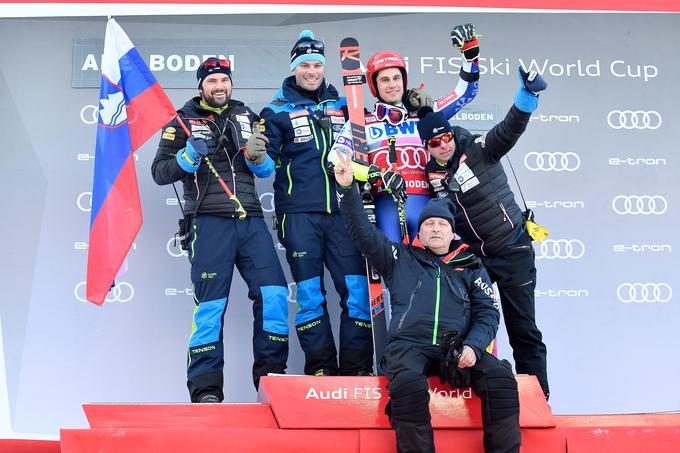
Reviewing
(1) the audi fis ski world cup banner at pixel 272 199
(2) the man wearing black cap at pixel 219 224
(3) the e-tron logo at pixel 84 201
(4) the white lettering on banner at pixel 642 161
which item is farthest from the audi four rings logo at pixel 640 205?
(3) the e-tron logo at pixel 84 201

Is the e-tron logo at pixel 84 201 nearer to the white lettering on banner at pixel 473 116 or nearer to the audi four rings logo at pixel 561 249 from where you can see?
the white lettering on banner at pixel 473 116

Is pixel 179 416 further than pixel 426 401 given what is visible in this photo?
Yes

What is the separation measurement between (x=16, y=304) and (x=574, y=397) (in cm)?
330

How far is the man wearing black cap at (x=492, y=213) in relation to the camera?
4.17 meters

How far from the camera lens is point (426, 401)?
134 inches

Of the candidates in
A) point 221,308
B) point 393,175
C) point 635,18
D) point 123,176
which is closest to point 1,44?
point 123,176

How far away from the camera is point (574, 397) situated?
512 cm

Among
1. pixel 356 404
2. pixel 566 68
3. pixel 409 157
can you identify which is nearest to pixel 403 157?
pixel 409 157

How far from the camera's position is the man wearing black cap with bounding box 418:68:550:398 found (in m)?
4.17

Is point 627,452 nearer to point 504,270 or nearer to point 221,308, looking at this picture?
point 504,270

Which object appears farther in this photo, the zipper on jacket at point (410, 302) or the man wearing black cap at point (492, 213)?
the man wearing black cap at point (492, 213)

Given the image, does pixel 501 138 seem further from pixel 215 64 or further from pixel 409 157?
pixel 215 64

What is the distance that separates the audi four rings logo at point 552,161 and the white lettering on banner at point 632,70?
62 centimetres

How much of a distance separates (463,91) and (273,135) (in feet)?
3.26
